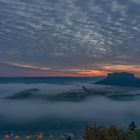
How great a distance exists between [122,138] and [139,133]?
1681 centimetres

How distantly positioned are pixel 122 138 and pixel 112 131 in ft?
10.2

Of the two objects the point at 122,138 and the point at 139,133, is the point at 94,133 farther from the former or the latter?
the point at 139,133

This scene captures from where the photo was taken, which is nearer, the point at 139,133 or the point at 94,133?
the point at 94,133

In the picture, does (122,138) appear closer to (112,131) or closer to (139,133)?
(112,131)

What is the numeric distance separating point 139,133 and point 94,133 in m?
20.3

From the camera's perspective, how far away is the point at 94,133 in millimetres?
71938

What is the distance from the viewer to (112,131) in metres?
71.3

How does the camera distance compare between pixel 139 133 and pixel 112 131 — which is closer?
pixel 112 131

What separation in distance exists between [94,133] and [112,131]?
3356mm

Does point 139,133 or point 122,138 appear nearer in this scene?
point 122,138

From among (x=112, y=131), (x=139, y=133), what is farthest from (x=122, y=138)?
(x=139, y=133)

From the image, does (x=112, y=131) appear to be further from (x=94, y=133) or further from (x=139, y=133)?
(x=139, y=133)
